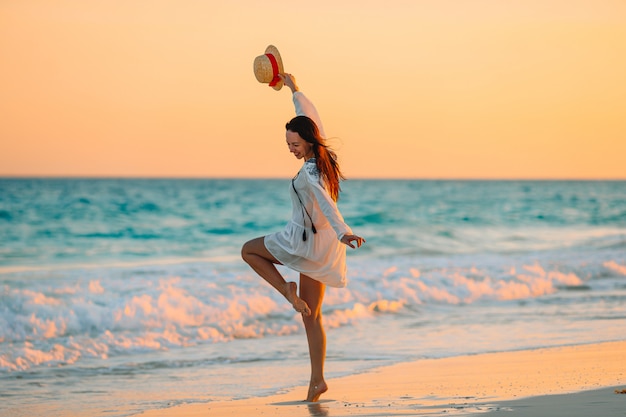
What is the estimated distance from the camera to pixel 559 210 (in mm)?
34719

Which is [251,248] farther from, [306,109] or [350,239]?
[306,109]

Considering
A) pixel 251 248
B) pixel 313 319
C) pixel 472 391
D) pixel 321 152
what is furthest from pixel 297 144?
pixel 472 391

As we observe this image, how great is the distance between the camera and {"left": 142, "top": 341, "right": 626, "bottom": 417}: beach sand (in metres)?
5.51

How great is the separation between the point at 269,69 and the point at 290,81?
0.62 ft

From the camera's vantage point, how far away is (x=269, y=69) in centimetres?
642

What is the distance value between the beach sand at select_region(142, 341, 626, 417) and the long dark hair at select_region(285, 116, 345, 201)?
4.53 feet

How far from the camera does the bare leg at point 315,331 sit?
6152 mm

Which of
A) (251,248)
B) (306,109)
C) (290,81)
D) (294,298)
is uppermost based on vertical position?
(290,81)

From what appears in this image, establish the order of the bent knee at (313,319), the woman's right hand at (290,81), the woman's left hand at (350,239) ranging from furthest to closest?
the woman's right hand at (290,81) → the bent knee at (313,319) → the woman's left hand at (350,239)

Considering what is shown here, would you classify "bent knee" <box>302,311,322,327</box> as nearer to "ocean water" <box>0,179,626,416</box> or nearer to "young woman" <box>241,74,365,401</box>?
"young woman" <box>241,74,365,401</box>

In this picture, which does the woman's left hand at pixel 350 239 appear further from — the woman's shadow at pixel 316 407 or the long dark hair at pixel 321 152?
the woman's shadow at pixel 316 407

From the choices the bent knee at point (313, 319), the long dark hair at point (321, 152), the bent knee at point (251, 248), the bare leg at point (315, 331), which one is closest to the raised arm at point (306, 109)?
the long dark hair at point (321, 152)

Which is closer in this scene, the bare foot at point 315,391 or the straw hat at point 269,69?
the bare foot at point 315,391

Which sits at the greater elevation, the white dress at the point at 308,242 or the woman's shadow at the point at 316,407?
the white dress at the point at 308,242
